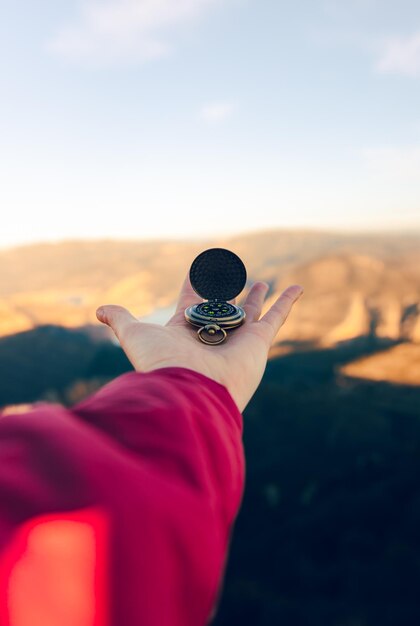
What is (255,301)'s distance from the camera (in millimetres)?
3166

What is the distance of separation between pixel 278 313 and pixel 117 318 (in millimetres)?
1104

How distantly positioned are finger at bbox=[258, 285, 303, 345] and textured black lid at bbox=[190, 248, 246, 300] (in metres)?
0.46

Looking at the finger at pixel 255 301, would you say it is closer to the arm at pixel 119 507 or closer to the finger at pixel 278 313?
the finger at pixel 278 313

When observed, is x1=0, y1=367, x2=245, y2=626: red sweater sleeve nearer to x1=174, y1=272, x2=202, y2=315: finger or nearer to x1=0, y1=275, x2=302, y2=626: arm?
x1=0, y1=275, x2=302, y2=626: arm

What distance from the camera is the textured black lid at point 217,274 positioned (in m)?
3.24

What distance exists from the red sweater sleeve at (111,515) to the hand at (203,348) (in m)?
0.74

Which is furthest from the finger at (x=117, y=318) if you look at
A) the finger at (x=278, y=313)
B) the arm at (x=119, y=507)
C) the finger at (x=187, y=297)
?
the arm at (x=119, y=507)

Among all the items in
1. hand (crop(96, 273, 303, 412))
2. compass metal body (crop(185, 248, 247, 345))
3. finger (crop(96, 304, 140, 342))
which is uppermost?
compass metal body (crop(185, 248, 247, 345))

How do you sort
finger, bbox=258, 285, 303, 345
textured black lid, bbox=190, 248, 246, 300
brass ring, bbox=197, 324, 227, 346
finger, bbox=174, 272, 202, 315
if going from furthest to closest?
textured black lid, bbox=190, 248, 246, 300 → finger, bbox=174, 272, 202, 315 → finger, bbox=258, 285, 303, 345 → brass ring, bbox=197, 324, 227, 346

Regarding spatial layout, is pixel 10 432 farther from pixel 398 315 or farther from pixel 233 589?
pixel 398 315

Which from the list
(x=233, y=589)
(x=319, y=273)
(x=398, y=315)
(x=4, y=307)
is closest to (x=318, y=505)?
(x=233, y=589)

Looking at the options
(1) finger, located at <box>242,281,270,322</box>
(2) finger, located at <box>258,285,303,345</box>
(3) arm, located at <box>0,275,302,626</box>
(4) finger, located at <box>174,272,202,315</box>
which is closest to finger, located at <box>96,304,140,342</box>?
→ (4) finger, located at <box>174,272,202,315</box>

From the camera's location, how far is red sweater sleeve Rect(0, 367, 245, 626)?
28.5 inches

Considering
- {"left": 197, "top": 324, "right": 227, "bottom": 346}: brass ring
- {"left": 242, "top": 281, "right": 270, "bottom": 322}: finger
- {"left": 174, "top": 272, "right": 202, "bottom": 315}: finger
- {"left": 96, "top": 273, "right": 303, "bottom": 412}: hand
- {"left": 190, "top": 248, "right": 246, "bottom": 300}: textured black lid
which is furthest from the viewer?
{"left": 190, "top": 248, "right": 246, "bottom": 300}: textured black lid
